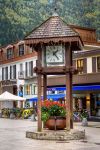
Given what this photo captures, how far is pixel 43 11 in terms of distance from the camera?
9912 centimetres

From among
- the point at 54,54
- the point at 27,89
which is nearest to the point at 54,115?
the point at 54,54

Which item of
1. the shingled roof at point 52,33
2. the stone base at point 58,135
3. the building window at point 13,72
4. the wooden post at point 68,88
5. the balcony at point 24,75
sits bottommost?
the stone base at point 58,135

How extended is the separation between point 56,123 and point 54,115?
1.46ft

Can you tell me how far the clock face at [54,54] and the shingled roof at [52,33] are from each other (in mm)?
720

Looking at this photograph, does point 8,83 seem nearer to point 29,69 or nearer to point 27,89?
point 27,89

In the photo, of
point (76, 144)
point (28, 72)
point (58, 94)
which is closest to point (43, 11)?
point (28, 72)

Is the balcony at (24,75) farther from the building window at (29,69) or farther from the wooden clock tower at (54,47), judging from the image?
the wooden clock tower at (54,47)

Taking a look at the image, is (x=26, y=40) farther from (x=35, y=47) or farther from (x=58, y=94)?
(x=58, y=94)

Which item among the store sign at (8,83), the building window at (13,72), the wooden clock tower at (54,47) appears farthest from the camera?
the store sign at (8,83)

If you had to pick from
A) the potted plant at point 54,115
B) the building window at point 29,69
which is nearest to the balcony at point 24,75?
the building window at point 29,69

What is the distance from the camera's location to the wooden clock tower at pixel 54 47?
23.0 metres

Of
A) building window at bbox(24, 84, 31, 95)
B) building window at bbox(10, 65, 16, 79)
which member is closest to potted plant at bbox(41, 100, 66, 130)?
building window at bbox(24, 84, 31, 95)

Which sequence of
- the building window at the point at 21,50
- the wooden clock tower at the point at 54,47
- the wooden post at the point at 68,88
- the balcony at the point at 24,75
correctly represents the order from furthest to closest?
1. the building window at the point at 21,50
2. the balcony at the point at 24,75
3. the wooden clock tower at the point at 54,47
4. the wooden post at the point at 68,88

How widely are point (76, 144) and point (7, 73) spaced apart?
181ft
